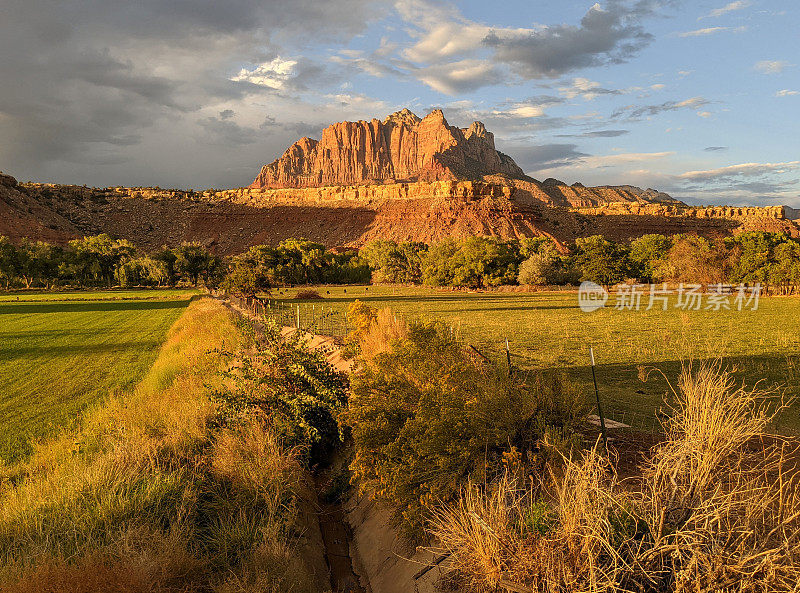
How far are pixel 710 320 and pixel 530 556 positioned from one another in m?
33.5

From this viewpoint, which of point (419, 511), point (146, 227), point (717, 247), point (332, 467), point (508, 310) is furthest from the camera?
point (146, 227)

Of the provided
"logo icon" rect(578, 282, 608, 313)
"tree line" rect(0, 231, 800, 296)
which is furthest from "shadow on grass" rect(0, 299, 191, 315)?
"logo icon" rect(578, 282, 608, 313)

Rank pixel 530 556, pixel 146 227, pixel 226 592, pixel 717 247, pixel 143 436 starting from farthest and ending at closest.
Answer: pixel 146 227 < pixel 717 247 < pixel 143 436 < pixel 226 592 < pixel 530 556

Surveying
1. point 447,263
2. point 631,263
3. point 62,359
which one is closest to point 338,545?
point 62,359

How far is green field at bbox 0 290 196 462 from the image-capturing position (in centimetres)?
1404

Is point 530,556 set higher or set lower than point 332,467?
higher

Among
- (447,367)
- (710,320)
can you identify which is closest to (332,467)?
(447,367)

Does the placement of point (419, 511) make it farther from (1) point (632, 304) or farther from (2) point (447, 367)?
(1) point (632, 304)

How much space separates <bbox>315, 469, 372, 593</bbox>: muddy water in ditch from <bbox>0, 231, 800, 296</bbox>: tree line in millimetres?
47955

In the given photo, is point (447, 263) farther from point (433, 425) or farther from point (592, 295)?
point (433, 425)

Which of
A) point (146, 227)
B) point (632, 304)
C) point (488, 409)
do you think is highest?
point (146, 227)

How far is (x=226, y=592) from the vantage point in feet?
20.1

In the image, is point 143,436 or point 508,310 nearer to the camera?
point 143,436

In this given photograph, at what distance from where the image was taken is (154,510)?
7.56 metres
